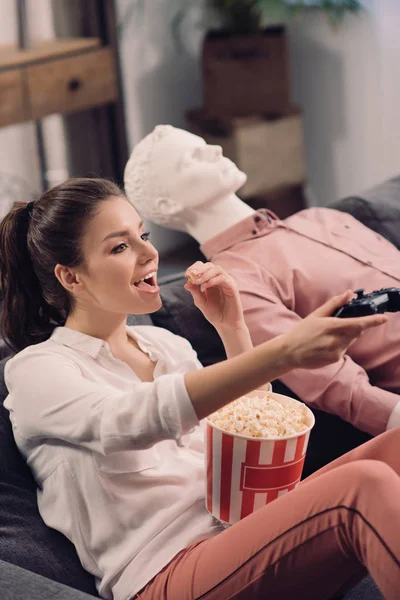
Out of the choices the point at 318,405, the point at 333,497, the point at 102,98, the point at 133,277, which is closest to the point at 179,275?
the point at 318,405

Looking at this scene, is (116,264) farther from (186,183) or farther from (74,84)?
(74,84)

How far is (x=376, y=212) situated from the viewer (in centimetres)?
239

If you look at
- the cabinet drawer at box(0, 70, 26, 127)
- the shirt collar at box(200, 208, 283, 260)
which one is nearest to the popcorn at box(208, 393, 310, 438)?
the shirt collar at box(200, 208, 283, 260)

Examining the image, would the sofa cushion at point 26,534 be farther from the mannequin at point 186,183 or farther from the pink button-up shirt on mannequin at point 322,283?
the mannequin at point 186,183

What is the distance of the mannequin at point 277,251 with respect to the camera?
5.75ft

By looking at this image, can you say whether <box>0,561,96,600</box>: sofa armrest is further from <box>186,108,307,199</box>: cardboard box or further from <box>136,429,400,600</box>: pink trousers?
<box>186,108,307,199</box>: cardboard box

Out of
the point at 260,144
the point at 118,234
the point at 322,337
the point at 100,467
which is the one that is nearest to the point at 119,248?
the point at 118,234

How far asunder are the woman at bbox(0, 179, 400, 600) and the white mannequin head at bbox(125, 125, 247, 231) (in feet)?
1.77

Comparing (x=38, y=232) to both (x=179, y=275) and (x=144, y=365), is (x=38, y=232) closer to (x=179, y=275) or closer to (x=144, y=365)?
(x=144, y=365)

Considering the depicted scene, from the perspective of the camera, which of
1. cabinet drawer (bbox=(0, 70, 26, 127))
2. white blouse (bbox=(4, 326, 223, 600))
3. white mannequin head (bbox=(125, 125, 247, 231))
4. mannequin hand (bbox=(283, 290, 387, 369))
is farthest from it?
cabinet drawer (bbox=(0, 70, 26, 127))

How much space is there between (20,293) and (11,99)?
6.59 ft

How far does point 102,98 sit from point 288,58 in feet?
3.90

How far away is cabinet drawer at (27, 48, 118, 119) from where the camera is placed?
134 inches

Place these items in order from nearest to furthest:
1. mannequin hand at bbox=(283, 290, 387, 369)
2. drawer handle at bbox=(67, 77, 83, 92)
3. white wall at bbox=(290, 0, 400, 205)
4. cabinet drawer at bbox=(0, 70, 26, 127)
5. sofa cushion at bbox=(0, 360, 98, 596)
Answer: mannequin hand at bbox=(283, 290, 387, 369) → sofa cushion at bbox=(0, 360, 98, 596) → cabinet drawer at bbox=(0, 70, 26, 127) → drawer handle at bbox=(67, 77, 83, 92) → white wall at bbox=(290, 0, 400, 205)
